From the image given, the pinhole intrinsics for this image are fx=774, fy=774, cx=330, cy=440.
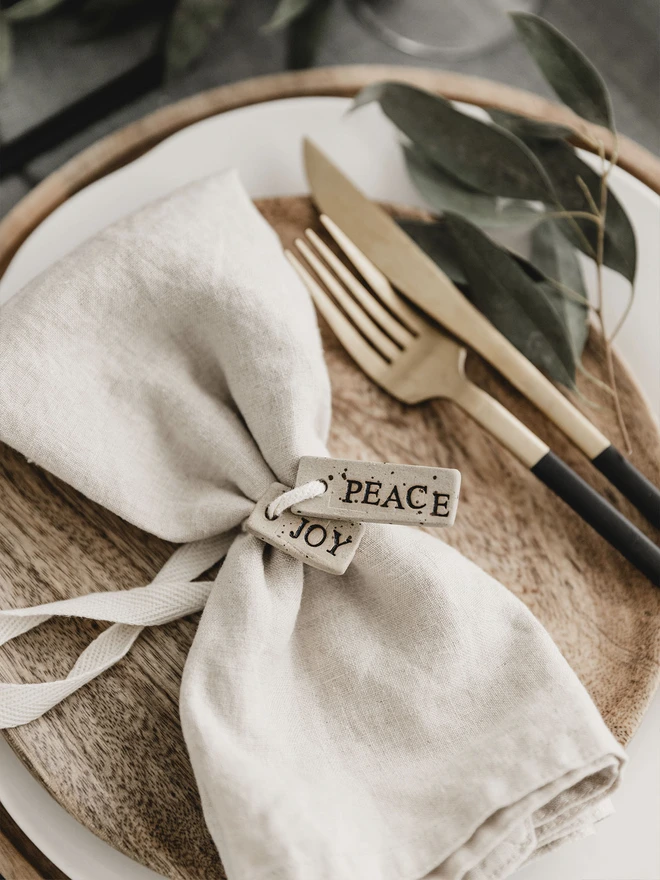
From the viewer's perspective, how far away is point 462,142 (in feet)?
2.55

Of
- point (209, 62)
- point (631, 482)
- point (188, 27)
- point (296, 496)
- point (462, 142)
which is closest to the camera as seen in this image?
point (296, 496)

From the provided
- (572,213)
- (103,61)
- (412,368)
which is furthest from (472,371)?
(103,61)

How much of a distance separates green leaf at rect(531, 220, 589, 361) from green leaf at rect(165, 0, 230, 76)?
1.54 ft

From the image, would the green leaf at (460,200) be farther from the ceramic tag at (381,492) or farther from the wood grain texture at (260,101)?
the ceramic tag at (381,492)

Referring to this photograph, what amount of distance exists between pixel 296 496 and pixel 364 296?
28 centimetres

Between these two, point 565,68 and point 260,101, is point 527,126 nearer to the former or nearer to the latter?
point 565,68

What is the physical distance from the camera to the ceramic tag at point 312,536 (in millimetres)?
560

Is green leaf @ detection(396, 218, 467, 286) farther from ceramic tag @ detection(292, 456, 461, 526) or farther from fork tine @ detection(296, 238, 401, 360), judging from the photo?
ceramic tag @ detection(292, 456, 461, 526)

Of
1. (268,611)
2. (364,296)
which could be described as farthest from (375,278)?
(268,611)

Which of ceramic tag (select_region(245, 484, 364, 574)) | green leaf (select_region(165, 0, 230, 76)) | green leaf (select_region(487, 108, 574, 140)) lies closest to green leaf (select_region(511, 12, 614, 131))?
green leaf (select_region(487, 108, 574, 140))

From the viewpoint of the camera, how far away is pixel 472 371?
76cm

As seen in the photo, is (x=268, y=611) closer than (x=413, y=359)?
Yes

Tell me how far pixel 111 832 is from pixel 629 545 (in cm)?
47

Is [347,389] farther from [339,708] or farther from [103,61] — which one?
[103,61]
